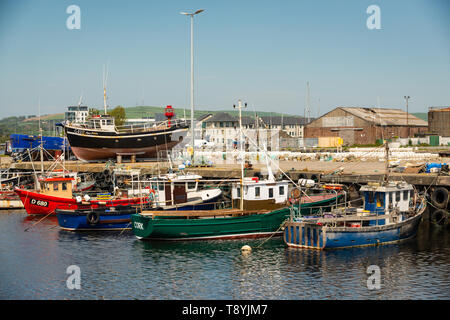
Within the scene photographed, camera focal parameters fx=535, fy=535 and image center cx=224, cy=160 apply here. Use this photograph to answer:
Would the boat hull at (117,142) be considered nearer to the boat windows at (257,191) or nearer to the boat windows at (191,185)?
the boat windows at (191,185)

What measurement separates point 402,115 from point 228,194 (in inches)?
3118

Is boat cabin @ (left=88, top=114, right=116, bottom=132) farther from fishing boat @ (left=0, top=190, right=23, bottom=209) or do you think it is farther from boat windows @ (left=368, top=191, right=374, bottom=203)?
boat windows @ (left=368, top=191, right=374, bottom=203)

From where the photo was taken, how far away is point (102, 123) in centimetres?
6950

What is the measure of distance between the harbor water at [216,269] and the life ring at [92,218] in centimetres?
225

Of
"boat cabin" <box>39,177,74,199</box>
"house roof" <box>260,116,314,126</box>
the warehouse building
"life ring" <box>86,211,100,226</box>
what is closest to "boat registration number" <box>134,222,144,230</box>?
"life ring" <box>86,211,100,226</box>

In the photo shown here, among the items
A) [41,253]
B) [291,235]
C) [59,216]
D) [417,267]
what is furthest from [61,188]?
[417,267]

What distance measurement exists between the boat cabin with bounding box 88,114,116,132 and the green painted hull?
37224mm

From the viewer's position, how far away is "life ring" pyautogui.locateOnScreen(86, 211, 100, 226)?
123ft

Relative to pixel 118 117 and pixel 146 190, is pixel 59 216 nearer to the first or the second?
pixel 146 190

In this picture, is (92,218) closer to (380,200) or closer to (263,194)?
(263,194)

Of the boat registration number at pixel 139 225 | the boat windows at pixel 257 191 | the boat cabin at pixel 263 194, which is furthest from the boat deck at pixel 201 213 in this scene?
the boat windows at pixel 257 191

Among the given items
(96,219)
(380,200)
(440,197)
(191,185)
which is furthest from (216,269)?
(440,197)
